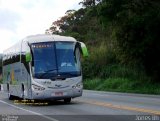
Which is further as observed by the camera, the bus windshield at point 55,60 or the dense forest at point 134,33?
the dense forest at point 134,33

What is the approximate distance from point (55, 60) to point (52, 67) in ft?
1.24

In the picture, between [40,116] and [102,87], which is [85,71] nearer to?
[102,87]

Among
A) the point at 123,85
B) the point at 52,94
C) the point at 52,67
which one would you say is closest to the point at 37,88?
the point at 52,94

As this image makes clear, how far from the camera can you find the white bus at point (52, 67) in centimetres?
2462

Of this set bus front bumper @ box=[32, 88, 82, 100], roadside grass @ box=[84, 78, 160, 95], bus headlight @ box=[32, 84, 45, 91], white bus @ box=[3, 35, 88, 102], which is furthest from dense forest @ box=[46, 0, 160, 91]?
bus headlight @ box=[32, 84, 45, 91]

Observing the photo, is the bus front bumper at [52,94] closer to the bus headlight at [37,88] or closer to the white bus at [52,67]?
the white bus at [52,67]

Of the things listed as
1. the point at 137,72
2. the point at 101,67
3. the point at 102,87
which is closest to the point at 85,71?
the point at 101,67

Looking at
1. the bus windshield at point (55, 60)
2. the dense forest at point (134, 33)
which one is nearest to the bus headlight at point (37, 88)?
the bus windshield at point (55, 60)

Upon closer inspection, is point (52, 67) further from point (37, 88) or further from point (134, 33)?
point (134, 33)

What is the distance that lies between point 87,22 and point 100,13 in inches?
1757

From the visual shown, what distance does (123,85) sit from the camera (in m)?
46.8

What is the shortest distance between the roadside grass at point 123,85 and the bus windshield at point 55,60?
1261 centimetres

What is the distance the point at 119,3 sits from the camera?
135 feet

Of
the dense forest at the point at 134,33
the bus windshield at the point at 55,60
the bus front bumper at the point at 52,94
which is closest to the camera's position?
the bus front bumper at the point at 52,94
